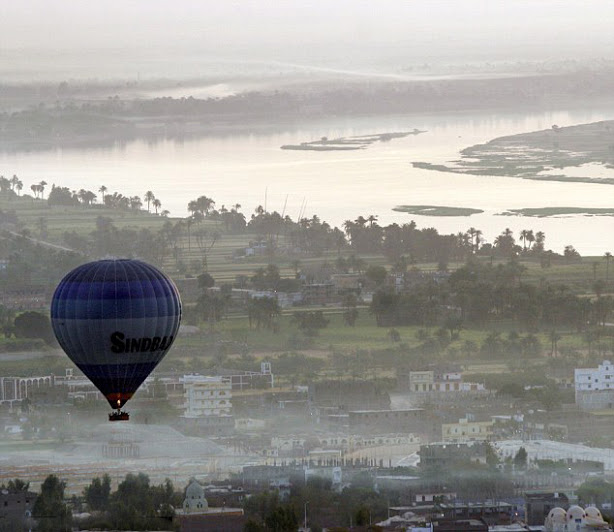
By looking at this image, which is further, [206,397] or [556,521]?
[206,397]

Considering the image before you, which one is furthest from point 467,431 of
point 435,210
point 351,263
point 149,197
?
point 149,197

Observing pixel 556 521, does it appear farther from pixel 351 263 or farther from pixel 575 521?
pixel 351 263

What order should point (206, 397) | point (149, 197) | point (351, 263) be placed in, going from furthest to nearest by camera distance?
point (149, 197)
point (351, 263)
point (206, 397)

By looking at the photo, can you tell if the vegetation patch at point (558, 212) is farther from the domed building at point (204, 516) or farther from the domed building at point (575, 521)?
the domed building at point (575, 521)

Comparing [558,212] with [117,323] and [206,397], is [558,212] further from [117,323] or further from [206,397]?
[117,323]

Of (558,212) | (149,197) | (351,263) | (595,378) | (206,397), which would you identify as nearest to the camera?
(206,397)

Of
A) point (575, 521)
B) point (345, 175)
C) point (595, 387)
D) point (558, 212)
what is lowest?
point (575, 521)

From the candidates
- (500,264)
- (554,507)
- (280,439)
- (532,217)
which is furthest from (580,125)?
(554,507)

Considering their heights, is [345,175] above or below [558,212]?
above
